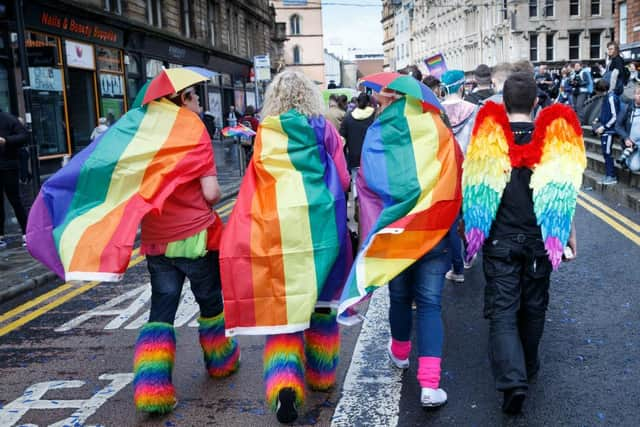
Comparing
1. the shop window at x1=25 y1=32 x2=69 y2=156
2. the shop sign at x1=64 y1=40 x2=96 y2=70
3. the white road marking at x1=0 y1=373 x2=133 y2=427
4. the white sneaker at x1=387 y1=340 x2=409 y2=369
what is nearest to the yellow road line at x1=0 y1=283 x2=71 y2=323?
the white road marking at x1=0 y1=373 x2=133 y2=427

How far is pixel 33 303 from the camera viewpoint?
23.1 feet

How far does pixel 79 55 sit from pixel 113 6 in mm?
3466

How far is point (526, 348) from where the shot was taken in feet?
13.6

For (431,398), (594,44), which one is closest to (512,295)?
(431,398)

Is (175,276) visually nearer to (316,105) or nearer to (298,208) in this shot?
(298,208)

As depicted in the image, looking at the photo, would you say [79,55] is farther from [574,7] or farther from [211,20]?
[574,7]

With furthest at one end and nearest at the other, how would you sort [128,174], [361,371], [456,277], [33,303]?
[33,303]
[456,277]
[361,371]
[128,174]

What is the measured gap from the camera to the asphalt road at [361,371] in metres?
3.98

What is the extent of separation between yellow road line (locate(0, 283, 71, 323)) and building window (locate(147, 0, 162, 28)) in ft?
66.4

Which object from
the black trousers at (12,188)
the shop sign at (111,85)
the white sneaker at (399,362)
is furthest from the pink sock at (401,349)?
the shop sign at (111,85)

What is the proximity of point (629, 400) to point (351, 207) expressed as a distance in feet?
27.0

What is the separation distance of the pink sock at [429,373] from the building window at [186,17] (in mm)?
28371

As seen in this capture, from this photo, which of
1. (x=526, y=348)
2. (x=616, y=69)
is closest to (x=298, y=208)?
(x=526, y=348)

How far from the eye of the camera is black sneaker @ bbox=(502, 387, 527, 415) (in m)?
3.79
